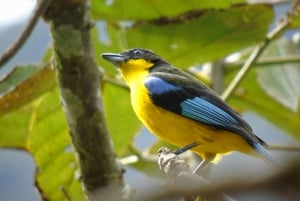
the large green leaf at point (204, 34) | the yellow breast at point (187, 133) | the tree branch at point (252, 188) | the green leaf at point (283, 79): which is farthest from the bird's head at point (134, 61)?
the tree branch at point (252, 188)

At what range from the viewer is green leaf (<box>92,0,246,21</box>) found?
242 cm

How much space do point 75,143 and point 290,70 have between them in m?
1.49

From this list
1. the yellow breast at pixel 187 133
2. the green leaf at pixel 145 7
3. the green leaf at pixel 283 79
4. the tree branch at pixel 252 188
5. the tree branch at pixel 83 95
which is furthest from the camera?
the green leaf at pixel 283 79

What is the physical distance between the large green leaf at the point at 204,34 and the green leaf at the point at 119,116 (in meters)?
0.18

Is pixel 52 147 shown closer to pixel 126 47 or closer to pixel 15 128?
pixel 15 128

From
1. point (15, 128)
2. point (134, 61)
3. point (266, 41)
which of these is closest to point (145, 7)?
point (134, 61)

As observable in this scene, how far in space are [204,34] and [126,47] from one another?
0.29 meters

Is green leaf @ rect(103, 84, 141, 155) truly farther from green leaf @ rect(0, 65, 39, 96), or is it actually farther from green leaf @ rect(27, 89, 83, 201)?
green leaf @ rect(0, 65, 39, 96)

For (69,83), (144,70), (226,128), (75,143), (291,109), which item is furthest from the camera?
(291,109)

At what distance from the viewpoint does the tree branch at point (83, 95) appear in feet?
5.43

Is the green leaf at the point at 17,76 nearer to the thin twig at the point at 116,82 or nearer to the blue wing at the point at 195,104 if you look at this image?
the thin twig at the point at 116,82

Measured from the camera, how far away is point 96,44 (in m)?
2.75

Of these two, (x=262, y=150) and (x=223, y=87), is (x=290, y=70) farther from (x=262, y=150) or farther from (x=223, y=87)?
(x=262, y=150)

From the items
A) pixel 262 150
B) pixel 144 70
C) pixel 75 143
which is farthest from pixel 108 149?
pixel 144 70
